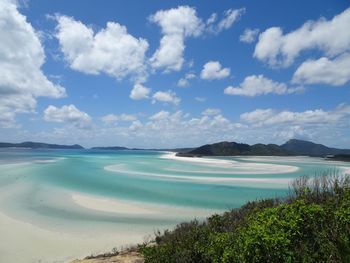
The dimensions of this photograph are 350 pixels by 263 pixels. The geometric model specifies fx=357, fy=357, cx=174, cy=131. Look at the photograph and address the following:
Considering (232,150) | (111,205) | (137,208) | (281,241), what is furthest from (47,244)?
(232,150)

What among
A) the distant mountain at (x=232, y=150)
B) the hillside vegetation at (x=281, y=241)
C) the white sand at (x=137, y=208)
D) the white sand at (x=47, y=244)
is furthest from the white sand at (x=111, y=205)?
the distant mountain at (x=232, y=150)

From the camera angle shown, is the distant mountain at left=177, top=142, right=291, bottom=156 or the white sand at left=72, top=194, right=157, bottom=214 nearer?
the white sand at left=72, top=194, right=157, bottom=214

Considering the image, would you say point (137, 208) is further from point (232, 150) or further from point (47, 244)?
point (232, 150)

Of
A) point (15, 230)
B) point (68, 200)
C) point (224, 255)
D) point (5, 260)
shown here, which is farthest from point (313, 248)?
→ point (68, 200)

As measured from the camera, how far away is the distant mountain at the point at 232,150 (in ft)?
473

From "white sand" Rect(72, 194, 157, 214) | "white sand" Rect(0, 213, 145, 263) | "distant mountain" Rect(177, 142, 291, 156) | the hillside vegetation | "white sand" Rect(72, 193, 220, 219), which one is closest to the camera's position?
the hillside vegetation

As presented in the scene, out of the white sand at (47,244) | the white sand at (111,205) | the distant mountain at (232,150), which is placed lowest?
the white sand at (47,244)

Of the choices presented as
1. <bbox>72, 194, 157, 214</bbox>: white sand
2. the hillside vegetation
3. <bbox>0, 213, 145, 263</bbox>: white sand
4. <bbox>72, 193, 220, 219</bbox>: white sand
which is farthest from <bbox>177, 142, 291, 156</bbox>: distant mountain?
the hillside vegetation

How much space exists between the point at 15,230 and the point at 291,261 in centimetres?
1474

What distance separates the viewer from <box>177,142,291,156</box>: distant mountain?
5679 inches

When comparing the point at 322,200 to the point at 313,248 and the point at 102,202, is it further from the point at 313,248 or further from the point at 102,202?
the point at 102,202

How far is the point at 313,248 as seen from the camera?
6.56m

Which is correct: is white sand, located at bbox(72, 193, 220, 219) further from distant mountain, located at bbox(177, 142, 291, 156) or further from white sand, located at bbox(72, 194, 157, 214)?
distant mountain, located at bbox(177, 142, 291, 156)

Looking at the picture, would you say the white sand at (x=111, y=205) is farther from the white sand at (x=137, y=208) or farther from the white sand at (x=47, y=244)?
the white sand at (x=47, y=244)
